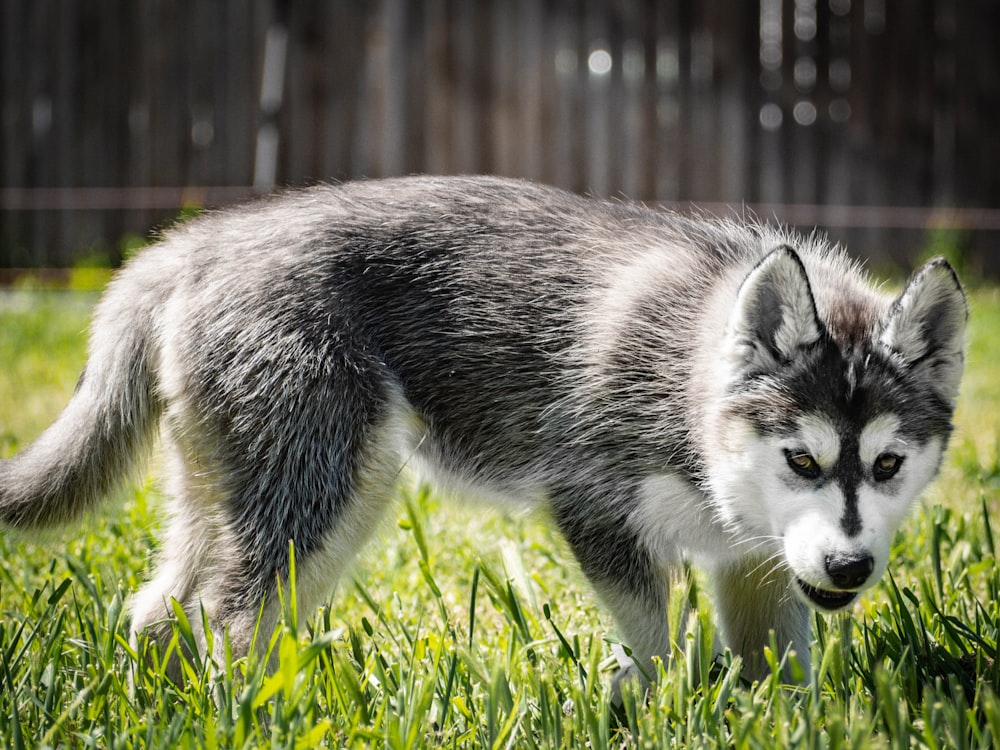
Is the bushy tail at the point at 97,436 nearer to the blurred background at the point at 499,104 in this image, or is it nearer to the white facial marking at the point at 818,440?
the white facial marking at the point at 818,440

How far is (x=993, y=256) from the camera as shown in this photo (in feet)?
29.4

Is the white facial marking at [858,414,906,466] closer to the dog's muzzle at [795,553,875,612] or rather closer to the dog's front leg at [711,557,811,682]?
the dog's muzzle at [795,553,875,612]

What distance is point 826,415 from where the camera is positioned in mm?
2607

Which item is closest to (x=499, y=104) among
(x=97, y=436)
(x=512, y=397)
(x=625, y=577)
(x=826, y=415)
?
(x=512, y=397)

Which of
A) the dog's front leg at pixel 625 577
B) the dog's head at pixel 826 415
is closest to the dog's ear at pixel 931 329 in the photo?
the dog's head at pixel 826 415

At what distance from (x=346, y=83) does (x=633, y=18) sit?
7.60ft

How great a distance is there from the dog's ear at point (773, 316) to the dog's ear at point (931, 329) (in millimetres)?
193

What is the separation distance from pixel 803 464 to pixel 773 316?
39 cm

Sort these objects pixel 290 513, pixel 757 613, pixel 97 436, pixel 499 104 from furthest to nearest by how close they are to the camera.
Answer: pixel 499 104
pixel 757 613
pixel 97 436
pixel 290 513

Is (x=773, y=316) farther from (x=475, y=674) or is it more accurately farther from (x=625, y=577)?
(x=475, y=674)

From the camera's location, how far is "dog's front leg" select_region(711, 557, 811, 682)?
306cm

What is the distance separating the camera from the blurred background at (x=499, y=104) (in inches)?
331

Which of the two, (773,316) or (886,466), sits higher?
(773,316)

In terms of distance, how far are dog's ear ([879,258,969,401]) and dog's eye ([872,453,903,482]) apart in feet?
0.85
